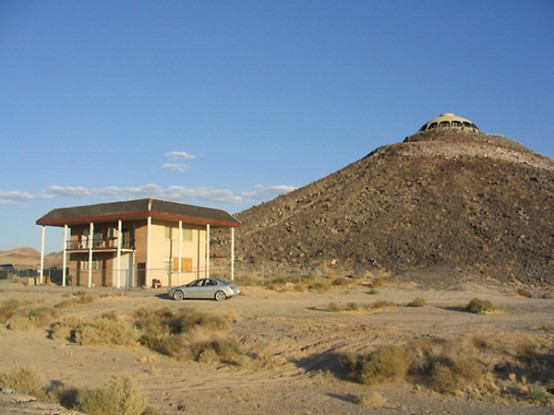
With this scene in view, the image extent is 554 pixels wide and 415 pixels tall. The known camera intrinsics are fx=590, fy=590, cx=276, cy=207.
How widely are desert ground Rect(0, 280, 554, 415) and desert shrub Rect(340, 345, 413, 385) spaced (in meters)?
0.23

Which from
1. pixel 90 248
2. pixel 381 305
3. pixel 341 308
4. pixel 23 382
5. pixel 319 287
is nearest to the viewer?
pixel 23 382

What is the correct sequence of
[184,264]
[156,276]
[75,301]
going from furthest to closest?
[184,264] < [156,276] < [75,301]

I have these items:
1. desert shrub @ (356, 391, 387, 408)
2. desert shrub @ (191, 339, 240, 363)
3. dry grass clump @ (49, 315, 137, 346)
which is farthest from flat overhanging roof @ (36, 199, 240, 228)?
desert shrub @ (356, 391, 387, 408)

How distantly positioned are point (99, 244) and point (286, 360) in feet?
101

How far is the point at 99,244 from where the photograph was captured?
4669 centimetres

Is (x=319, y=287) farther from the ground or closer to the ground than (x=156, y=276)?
closer to the ground

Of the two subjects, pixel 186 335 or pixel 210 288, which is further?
pixel 210 288

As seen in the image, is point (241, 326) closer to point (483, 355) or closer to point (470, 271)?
point (483, 355)

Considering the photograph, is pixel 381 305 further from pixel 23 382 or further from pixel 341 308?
pixel 23 382

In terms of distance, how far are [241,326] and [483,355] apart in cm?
1032

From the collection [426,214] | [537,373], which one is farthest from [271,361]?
[426,214]

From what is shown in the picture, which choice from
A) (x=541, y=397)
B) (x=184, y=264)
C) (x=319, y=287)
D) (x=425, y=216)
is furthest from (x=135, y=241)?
(x=425, y=216)

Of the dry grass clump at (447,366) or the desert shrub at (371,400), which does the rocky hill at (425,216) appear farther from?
the desert shrub at (371,400)

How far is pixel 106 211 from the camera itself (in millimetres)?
45188
